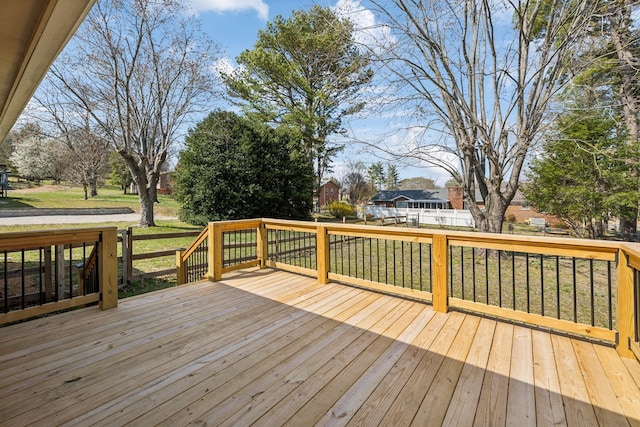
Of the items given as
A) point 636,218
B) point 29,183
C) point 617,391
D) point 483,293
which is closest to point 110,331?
point 617,391

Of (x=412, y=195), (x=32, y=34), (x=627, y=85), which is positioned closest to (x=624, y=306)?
(x=32, y=34)

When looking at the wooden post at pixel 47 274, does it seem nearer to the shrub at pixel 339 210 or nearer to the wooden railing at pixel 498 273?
the wooden railing at pixel 498 273

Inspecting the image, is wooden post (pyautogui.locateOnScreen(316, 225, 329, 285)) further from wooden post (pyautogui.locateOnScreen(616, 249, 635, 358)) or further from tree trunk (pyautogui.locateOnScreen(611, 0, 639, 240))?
tree trunk (pyautogui.locateOnScreen(611, 0, 639, 240))

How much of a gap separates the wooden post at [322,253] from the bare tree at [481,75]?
5.30m

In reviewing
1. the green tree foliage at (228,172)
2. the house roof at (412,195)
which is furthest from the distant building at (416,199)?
the green tree foliage at (228,172)

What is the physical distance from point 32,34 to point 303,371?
2611 mm

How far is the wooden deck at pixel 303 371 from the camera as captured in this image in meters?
1.65

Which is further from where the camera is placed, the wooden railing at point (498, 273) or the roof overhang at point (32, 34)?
the wooden railing at point (498, 273)

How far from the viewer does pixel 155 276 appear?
5852mm

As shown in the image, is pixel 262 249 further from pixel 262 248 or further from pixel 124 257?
pixel 124 257

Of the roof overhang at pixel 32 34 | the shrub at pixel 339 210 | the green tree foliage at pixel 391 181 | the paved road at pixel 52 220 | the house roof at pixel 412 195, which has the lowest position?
the paved road at pixel 52 220

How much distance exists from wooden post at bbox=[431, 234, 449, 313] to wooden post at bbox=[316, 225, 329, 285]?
1504 mm

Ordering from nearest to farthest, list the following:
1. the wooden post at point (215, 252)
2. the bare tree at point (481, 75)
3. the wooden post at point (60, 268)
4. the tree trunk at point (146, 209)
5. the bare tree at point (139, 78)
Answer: the wooden post at point (60, 268)
the wooden post at point (215, 252)
the bare tree at point (481, 75)
the bare tree at point (139, 78)
the tree trunk at point (146, 209)

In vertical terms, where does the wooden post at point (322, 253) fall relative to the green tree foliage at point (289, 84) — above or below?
below
